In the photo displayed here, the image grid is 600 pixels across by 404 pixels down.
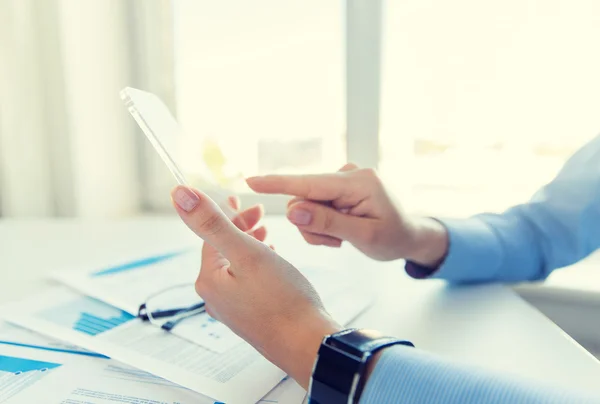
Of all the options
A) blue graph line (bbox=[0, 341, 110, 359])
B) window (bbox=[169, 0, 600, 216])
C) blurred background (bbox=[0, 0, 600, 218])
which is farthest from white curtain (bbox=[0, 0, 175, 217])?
blue graph line (bbox=[0, 341, 110, 359])

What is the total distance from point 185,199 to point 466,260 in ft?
1.34

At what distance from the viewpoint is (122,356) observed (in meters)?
0.43

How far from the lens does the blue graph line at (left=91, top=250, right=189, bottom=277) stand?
2.23 feet

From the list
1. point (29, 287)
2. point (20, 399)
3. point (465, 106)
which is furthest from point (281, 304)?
point (465, 106)

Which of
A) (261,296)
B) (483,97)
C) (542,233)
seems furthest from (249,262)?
(483,97)

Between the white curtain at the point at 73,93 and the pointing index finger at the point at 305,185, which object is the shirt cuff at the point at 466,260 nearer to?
the pointing index finger at the point at 305,185

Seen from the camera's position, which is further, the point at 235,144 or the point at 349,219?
the point at 235,144

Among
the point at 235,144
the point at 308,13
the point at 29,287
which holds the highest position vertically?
the point at 308,13

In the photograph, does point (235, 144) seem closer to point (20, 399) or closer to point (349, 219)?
point (349, 219)

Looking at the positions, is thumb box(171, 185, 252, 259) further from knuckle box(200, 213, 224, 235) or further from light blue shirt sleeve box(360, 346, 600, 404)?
light blue shirt sleeve box(360, 346, 600, 404)

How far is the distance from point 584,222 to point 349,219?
14.2 inches

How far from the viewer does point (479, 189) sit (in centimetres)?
109

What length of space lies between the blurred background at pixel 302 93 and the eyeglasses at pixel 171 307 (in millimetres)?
625

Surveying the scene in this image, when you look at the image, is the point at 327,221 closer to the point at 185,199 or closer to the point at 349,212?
the point at 349,212
